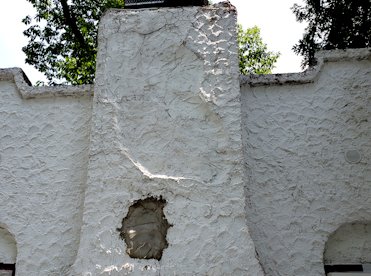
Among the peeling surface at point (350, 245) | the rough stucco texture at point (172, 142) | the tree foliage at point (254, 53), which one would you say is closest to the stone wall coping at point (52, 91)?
the rough stucco texture at point (172, 142)

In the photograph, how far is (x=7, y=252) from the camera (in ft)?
9.04

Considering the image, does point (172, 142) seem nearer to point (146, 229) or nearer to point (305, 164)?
point (146, 229)

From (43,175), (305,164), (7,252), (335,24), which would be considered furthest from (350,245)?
(335,24)

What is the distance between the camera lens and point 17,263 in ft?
8.53

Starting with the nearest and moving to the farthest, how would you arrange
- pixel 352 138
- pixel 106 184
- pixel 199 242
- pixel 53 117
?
pixel 199 242 → pixel 106 184 → pixel 352 138 → pixel 53 117

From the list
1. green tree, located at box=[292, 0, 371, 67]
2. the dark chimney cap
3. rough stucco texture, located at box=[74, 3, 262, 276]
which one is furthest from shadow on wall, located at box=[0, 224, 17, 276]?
green tree, located at box=[292, 0, 371, 67]

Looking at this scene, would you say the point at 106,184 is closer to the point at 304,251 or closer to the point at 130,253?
the point at 130,253

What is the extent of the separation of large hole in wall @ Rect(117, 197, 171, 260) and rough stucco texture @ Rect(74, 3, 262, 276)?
0.04m

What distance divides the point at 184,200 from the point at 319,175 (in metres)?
1.07

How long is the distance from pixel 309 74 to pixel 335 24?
3421 millimetres

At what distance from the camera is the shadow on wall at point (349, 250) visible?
2.54 meters

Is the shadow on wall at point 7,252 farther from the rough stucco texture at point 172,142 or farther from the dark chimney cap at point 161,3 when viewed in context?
the dark chimney cap at point 161,3

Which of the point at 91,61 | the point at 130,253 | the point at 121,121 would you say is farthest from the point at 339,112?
the point at 91,61

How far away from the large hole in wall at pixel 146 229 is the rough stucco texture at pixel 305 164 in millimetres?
686
